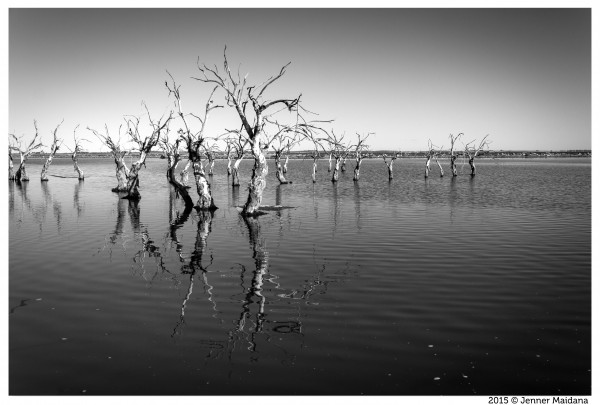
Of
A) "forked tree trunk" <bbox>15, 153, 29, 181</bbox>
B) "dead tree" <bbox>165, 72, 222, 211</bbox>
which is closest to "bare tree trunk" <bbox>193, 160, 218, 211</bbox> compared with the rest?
"dead tree" <bbox>165, 72, 222, 211</bbox>

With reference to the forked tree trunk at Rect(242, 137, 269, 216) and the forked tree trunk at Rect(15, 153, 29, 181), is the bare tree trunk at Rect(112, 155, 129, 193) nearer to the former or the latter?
the forked tree trunk at Rect(15, 153, 29, 181)

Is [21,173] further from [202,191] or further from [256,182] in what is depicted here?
[256,182]

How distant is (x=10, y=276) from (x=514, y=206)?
2576cm

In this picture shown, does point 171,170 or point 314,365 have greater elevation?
point 171,170

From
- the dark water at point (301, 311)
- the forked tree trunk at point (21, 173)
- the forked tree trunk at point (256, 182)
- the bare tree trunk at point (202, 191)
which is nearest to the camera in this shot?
the dark water at point (301, 311)

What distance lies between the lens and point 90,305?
9.27 m

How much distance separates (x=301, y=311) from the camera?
8.95 meters

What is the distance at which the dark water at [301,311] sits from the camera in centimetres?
636

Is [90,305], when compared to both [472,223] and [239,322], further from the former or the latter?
[472,223]

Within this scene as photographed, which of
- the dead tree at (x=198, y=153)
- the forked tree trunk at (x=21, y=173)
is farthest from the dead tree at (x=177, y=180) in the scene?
the forked tree trunk at (x=21, y=173)

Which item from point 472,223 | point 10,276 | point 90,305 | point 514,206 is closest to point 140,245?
point 10,276

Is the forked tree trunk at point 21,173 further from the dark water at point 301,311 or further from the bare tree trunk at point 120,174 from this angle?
the dark water at point 301,311

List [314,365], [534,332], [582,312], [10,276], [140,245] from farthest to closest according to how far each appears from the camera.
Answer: [140,245], [10,276], [582,312], [534,332], [314,365]

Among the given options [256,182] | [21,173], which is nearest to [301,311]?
[256,182]
